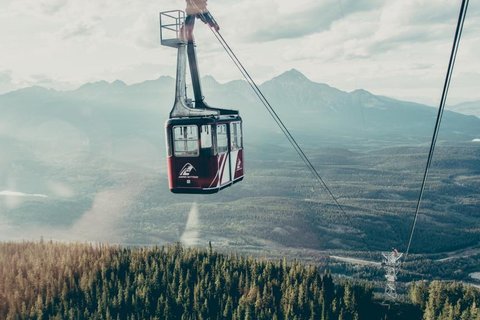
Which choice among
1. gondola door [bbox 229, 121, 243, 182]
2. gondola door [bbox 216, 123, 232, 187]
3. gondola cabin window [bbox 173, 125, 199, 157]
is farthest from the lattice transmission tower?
gondola cabin window [bbox 173, 125, 199, 157]

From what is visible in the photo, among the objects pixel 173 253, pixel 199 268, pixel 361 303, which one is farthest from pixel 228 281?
pixel 361 303

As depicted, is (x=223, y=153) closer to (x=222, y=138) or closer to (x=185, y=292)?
(x=222, y=138)

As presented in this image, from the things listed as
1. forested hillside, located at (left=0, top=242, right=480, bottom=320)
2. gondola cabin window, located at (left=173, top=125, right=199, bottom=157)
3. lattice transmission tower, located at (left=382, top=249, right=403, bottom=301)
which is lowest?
forested hillside, located at (left=0, top=242, right=480, bottom=320)

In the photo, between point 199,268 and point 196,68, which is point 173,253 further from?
point 196,68

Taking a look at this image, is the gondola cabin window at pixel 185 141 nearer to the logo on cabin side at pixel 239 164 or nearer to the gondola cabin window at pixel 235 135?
the gondola cabin window at pixel 235 135

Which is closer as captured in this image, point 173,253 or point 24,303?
point 24,303

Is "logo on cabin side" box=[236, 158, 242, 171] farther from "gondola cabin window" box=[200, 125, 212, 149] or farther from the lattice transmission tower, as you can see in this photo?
the lattice transmission tower
